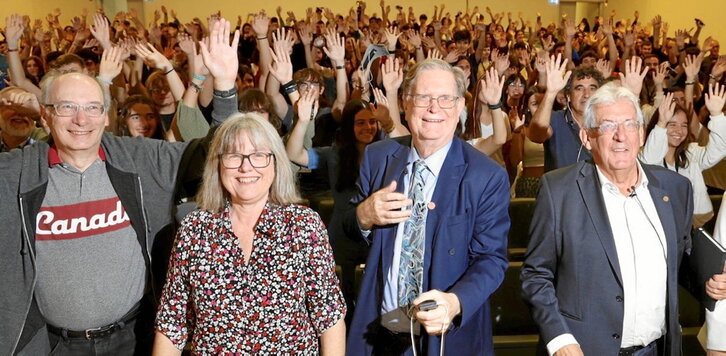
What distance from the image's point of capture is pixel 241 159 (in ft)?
6.56

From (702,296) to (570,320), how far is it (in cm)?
42

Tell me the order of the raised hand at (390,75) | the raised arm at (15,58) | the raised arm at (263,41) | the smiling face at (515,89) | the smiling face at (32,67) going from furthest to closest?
the smiling face at (32,67), the smiling face at (515,89), the raised arm at (263,41), the raised arm at (15,58), the raised hand at (390,75)

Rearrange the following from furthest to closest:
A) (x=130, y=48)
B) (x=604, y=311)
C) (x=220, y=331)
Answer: (x=130, y=48) < (x=604, y=311) < (x=220, y=331)

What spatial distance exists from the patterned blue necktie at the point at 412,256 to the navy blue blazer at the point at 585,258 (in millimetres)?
332

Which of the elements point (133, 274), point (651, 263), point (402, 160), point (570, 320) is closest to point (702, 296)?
point (651, 263)

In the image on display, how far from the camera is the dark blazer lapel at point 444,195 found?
2.06 metres

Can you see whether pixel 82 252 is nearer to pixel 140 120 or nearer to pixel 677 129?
pixel 140 120

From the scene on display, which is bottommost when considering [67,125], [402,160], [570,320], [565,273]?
[570,320]

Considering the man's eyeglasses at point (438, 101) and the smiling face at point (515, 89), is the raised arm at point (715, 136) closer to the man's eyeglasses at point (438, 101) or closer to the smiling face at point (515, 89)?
the smiling face at point (515, 89)

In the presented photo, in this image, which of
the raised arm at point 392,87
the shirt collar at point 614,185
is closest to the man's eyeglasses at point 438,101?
the shirt collar at point 614,185

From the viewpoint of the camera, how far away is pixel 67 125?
2205mm

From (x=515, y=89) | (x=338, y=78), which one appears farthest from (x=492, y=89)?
(x=515, y=89)

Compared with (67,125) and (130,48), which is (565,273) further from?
(130,48)

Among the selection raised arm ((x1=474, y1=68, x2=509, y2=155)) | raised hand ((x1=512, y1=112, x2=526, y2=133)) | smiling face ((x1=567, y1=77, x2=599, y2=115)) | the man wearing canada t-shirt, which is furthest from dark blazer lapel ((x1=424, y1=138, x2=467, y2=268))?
raised hand ((x1=512, y1=112, x2=526, y2=133))
